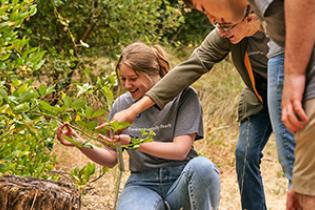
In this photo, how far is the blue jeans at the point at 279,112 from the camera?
2.04 meters

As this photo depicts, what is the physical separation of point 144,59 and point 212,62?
13.4 inches

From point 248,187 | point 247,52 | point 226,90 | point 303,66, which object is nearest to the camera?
point 303,66

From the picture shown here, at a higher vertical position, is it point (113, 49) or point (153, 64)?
point (153, 64)

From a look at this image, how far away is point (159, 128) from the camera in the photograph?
3477 millimetres

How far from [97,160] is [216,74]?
5.25m

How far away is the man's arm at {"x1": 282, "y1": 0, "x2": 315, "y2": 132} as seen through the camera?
1.82 metres

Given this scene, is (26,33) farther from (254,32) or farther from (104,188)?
(254,32)

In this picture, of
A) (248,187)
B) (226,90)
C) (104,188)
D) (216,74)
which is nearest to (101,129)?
(248,187)

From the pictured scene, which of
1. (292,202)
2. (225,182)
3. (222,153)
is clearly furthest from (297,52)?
(222,153)

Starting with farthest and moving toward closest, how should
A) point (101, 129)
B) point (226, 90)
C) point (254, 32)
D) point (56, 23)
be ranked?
1. point (226, 90)
2. point (56, 23)
3. point (254, 32)
4. point (101, 129)

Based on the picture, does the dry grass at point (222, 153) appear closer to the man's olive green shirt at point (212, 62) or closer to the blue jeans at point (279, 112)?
the man's olive green shirt at point (212, 62)

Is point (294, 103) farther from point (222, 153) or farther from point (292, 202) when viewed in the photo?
point (222, 153)

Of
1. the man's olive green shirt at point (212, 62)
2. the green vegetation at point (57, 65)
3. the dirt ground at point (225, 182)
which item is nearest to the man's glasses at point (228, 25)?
the man's olive green shirt at point (212, 62)

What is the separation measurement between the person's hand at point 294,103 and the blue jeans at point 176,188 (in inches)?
53.9
